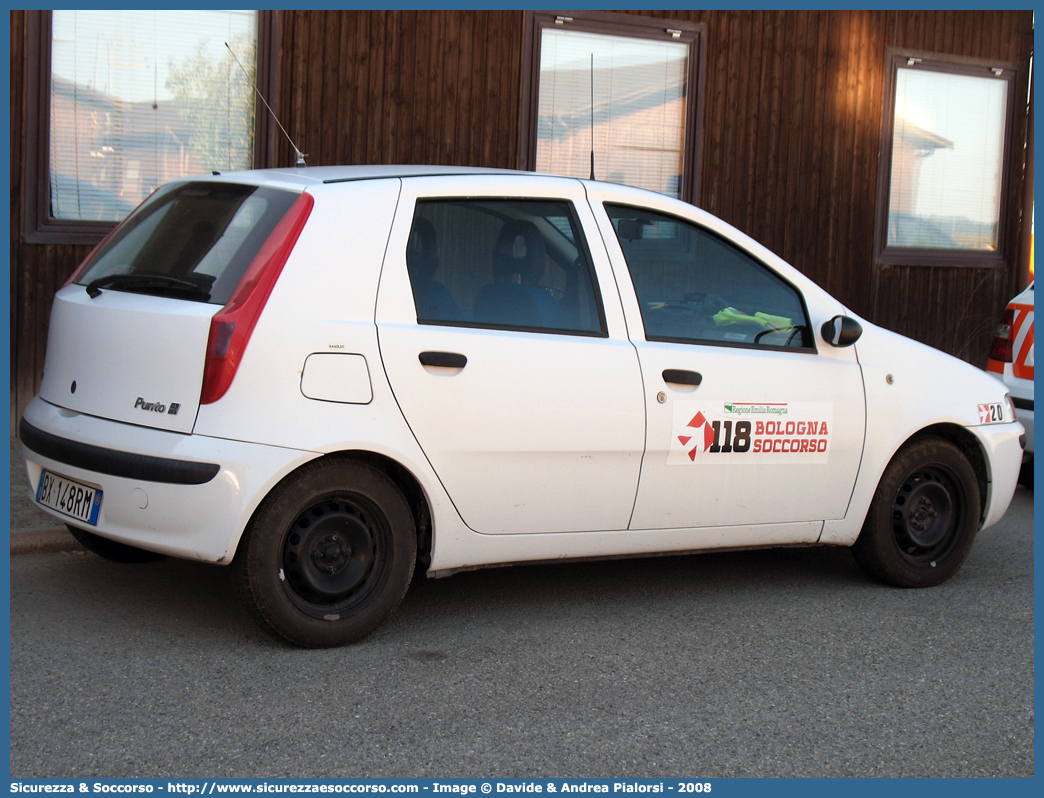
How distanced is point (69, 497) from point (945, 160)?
9.14 meters

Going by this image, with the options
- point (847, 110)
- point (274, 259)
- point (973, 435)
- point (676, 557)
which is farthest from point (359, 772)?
point (847, 110)

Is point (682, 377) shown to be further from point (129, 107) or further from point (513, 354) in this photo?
point (129, 107)

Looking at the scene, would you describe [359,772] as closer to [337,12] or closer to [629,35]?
[337,12]

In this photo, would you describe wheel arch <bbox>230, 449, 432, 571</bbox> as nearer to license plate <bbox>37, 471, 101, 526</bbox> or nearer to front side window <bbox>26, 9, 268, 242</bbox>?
license plate <bbox>37, 471, 101, 526</bbox>

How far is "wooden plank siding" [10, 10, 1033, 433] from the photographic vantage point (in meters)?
8.09

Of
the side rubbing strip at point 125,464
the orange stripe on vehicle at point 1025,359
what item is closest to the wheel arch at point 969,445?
the orange stripe on vehicle at point 1025,359

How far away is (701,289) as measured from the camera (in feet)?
15.1

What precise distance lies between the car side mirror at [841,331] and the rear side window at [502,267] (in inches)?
40.6

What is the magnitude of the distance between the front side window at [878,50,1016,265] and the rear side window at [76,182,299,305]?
7493mm

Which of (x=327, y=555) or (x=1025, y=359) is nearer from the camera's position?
(x=327, y=555)

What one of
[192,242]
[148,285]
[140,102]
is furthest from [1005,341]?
[140,102]

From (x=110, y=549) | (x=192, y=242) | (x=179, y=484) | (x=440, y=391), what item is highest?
(x=192, y=242)

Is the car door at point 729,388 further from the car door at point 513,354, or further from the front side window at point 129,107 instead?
the front side window at point 129,107

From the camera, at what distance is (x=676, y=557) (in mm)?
5613
